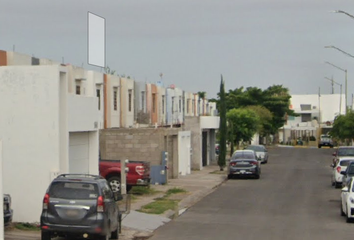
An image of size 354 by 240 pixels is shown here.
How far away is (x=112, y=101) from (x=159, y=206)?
16.6 metres

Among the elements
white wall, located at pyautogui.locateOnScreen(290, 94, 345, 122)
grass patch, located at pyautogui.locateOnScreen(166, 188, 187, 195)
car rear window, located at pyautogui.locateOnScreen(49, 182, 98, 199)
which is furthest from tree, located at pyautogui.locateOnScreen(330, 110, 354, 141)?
white wall, located at pyautogui.locateOnScreen(290, 94, 345, 122)

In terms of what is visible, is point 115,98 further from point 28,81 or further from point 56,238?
point 56,238

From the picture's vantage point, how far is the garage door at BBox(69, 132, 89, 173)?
24.2 metres

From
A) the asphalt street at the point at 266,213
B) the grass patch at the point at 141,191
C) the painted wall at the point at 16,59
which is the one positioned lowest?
the asphalt street at the point at 266,213

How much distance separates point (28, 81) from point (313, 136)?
340ft

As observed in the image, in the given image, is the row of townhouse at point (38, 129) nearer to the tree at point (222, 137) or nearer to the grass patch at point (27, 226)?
the grass patch at point (27, 226)

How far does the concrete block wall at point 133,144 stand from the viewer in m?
38.3

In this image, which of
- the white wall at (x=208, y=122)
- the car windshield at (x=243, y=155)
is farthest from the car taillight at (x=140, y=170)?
the white wall at (x=208, y=122)

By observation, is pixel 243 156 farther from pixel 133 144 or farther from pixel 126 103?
pixel 133 144

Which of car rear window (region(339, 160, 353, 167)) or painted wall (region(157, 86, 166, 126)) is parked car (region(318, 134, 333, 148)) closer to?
painted wall (region(157, 86, 166, 126))

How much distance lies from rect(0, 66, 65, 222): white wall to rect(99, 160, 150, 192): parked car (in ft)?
33.9

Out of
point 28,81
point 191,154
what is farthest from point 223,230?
point 191,154

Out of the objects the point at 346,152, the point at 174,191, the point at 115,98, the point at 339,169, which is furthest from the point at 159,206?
the point at 346,152

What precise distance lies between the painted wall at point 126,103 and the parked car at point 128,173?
12.9 metres
